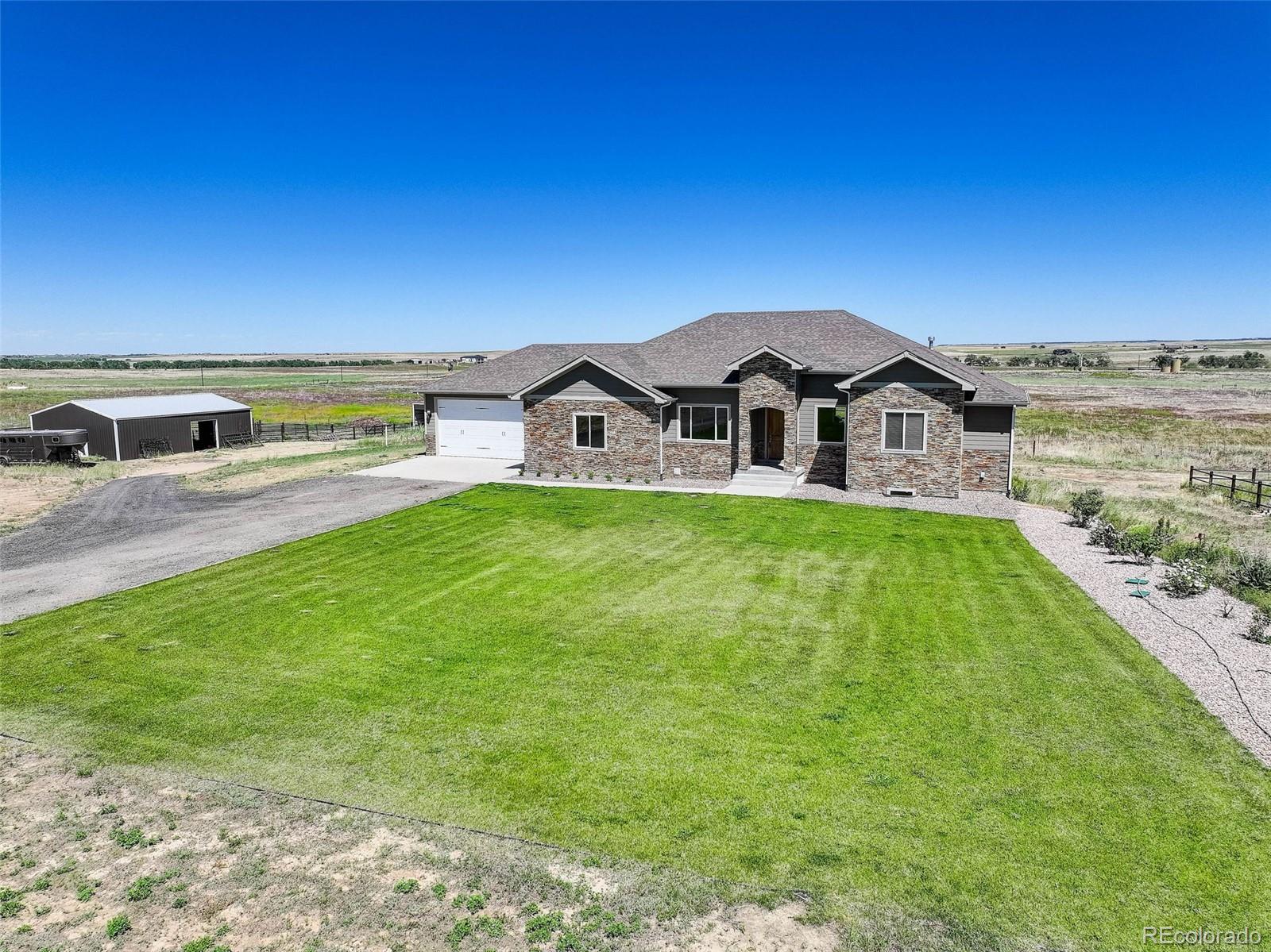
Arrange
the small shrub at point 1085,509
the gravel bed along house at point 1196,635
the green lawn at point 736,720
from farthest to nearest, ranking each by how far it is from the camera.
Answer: the small shrub at point 1085,509 < the gravel bed along house at point 1196,635 < the green lawn at point 736,720

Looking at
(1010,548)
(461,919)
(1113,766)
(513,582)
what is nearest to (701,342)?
(1010,548)

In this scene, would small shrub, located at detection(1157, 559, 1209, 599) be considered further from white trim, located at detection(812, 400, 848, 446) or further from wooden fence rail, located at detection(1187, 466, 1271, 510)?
white trim, located at detection(812, 400, 848, 446)

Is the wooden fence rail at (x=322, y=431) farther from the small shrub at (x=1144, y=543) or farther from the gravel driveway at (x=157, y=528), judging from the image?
the small shrub at (x=1144, y=543)

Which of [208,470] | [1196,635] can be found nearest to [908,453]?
[1196,635]

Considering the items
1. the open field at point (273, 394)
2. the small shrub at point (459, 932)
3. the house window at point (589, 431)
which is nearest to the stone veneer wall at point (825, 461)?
the house window at point (589, 431)

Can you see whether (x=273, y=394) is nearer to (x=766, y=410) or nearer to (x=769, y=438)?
(x=769, y=438)

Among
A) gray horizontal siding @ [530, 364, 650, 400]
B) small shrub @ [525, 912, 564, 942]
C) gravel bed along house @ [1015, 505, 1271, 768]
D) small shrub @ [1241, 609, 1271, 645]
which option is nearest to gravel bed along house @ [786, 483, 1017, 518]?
gravel bed along house @ [1015, 505, 1271, 768]
